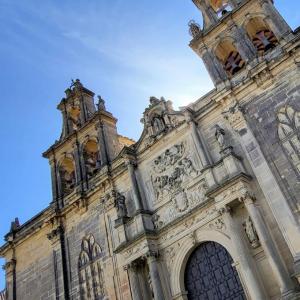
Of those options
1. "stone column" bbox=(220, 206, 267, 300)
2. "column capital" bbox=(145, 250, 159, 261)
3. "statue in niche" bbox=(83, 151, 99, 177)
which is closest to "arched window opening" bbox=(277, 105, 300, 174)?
"stone column" bbox=(220, 206, 267, 300)

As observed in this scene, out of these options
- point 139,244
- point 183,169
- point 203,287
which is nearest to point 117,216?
point 139,244

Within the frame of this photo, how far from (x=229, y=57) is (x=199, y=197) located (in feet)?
17.5

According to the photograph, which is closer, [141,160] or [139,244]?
[139,244]

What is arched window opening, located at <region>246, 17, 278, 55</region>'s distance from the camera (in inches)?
545

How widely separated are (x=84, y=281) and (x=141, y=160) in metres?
4.06

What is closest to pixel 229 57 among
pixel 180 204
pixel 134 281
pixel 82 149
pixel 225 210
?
pixel 180 204

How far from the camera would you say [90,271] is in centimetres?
1377

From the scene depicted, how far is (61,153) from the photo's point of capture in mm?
17797

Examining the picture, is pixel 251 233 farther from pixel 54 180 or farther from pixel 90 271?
pixel 54 180

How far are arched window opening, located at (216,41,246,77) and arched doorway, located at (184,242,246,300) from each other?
589 cm

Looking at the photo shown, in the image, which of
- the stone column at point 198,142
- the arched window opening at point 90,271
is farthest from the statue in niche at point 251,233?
the arched window opening at point 90,271

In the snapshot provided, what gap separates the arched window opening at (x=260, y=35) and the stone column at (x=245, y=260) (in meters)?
5.67

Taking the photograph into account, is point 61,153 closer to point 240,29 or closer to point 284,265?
point 240,29

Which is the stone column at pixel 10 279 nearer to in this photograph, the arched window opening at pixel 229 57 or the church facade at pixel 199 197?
the church facade at pixel 199 197
